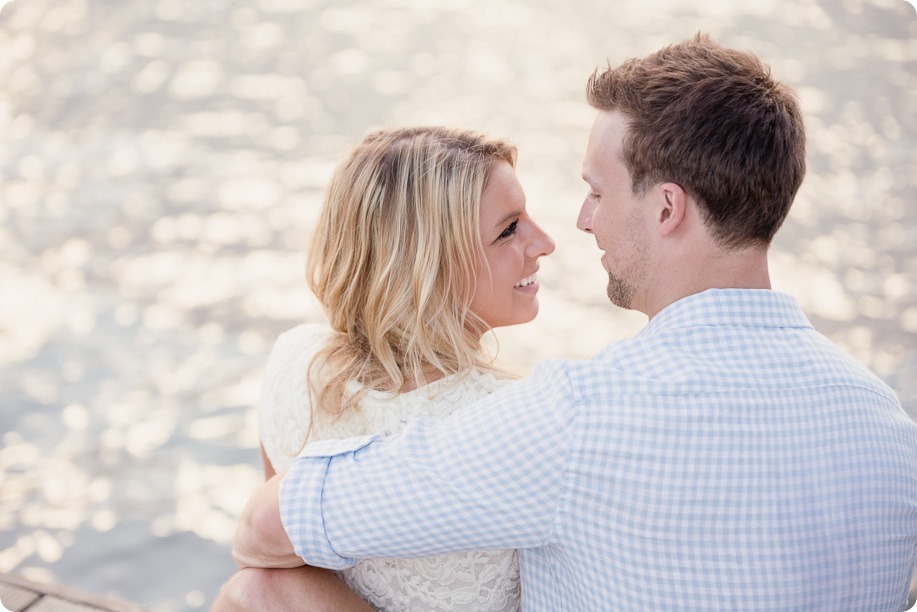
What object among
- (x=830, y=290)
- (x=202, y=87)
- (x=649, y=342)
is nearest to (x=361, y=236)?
(x=649, y=342)

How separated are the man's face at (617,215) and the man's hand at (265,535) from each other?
2.51 feet

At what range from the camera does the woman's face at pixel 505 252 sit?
7.80 ft

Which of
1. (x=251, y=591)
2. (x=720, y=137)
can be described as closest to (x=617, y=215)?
(x=720, y=137)

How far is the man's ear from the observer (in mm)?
1938

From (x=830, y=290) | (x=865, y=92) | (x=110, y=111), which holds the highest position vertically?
(x=110, y=111)

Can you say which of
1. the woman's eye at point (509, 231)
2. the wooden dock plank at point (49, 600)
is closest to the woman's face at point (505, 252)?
the woman's eye at point (509, 231)

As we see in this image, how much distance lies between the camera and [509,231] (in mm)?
2461

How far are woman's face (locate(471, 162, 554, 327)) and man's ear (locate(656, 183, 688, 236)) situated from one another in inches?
19.7

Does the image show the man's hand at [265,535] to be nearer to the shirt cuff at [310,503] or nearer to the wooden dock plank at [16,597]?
the shirt cuff at [310,503]

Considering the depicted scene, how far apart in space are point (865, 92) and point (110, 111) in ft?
21.5

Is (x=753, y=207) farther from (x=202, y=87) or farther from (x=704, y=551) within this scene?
(x=202, y=87)

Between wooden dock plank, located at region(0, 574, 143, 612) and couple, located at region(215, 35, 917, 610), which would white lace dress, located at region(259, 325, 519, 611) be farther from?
wooden dock plank, located at region(0, 574, 143, 612)

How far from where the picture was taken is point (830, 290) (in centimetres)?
681

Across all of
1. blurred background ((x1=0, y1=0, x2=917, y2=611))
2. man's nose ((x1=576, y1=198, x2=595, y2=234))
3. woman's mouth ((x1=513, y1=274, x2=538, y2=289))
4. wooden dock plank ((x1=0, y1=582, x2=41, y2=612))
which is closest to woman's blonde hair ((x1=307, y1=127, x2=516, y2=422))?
woman's mouth ((x1=513, y1=274, x2=538, y2=289))
